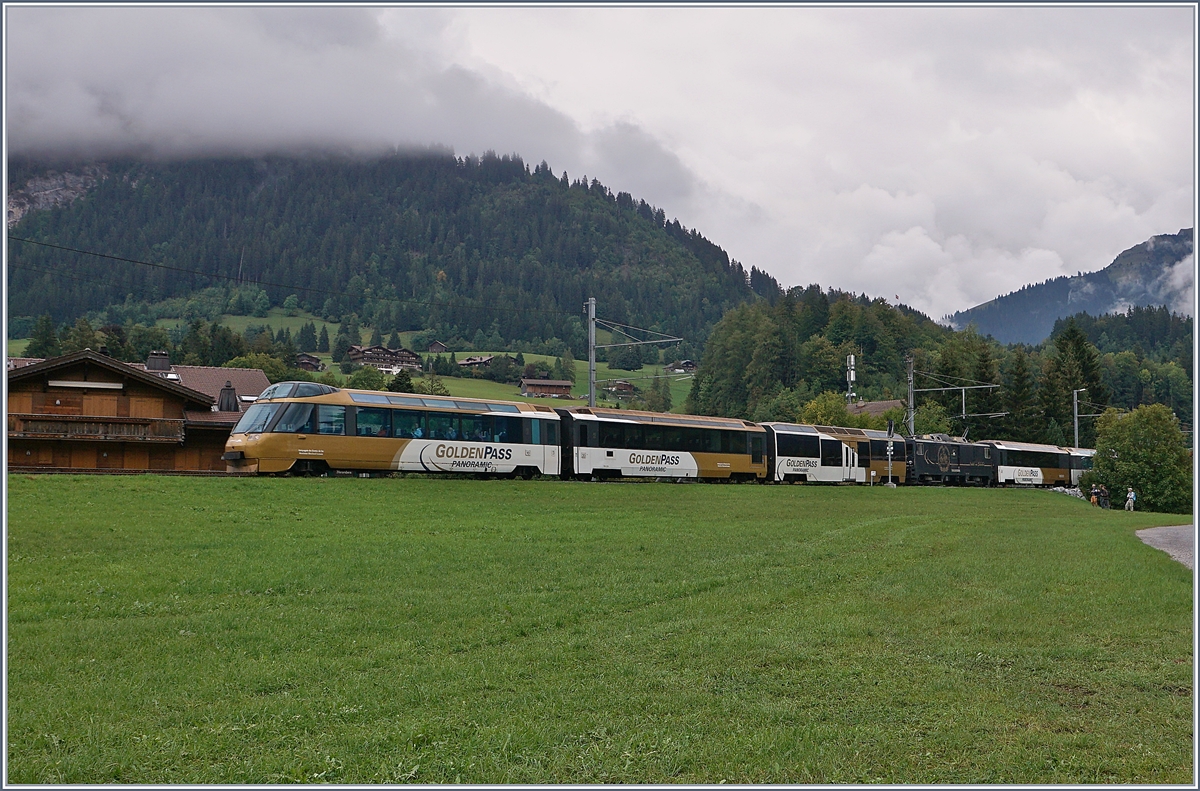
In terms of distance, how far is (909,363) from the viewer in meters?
64.4

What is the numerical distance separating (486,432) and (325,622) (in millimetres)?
28842

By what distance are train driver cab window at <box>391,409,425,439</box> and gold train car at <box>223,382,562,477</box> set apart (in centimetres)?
4

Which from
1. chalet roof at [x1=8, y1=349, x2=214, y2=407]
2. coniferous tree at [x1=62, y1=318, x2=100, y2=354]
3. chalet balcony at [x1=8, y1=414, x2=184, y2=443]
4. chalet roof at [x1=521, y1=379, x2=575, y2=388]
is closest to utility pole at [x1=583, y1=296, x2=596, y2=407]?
chalet roof at [x1=8, y1=349, x2=214, y2=407]

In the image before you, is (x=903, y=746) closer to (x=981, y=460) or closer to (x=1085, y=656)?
(x=1085, y=656)

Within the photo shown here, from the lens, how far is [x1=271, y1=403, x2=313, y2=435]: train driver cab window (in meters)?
35.7

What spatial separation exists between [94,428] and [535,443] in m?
22.1

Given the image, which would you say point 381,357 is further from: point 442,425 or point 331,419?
point 331,419

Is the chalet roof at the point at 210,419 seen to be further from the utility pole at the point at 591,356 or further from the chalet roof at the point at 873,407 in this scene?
the chalet roof at the point at 873,407

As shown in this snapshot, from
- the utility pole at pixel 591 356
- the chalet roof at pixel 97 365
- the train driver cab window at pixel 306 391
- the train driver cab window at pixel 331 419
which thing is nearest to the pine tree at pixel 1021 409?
the utility pole at pixel 591 356

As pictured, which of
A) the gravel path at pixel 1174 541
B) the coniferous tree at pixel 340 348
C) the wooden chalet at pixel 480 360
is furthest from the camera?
the coniferous tree at pixel 340 348

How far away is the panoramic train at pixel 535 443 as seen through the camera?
36.3 m

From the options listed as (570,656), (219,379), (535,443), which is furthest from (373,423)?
(219,379)

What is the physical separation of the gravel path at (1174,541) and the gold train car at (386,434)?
24.0 meters

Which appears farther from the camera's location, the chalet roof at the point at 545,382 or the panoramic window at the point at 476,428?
the chalet roof at the point at 545,382
